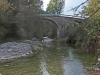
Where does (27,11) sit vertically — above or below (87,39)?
above

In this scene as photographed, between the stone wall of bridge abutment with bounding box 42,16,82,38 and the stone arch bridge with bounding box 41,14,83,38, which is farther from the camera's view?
the stone wall of bridge abutment with bounding box 42,16,82,38

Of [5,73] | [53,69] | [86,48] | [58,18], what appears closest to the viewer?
[5,73]

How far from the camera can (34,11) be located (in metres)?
39.0

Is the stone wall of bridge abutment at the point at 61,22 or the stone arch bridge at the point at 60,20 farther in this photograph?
the stone wall of bridge abutment at the point at 61,22

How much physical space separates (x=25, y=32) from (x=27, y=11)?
3294 millimetres

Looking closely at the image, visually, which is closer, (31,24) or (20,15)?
(20,15)

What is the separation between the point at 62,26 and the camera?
168ft

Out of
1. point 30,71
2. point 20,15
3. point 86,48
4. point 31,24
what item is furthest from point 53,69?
point 31,24

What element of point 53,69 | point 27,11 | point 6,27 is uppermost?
point 27,11

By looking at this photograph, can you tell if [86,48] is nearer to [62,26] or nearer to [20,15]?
[20,15]

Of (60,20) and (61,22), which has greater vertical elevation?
(60,20)

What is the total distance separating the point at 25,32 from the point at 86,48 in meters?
17.1

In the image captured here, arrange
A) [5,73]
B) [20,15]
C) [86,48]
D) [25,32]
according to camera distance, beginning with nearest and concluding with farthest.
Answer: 1. [5,73]
2. [86,48]
3. [20,15]
4. [25,32]

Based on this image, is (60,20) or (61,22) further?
(61,22)
